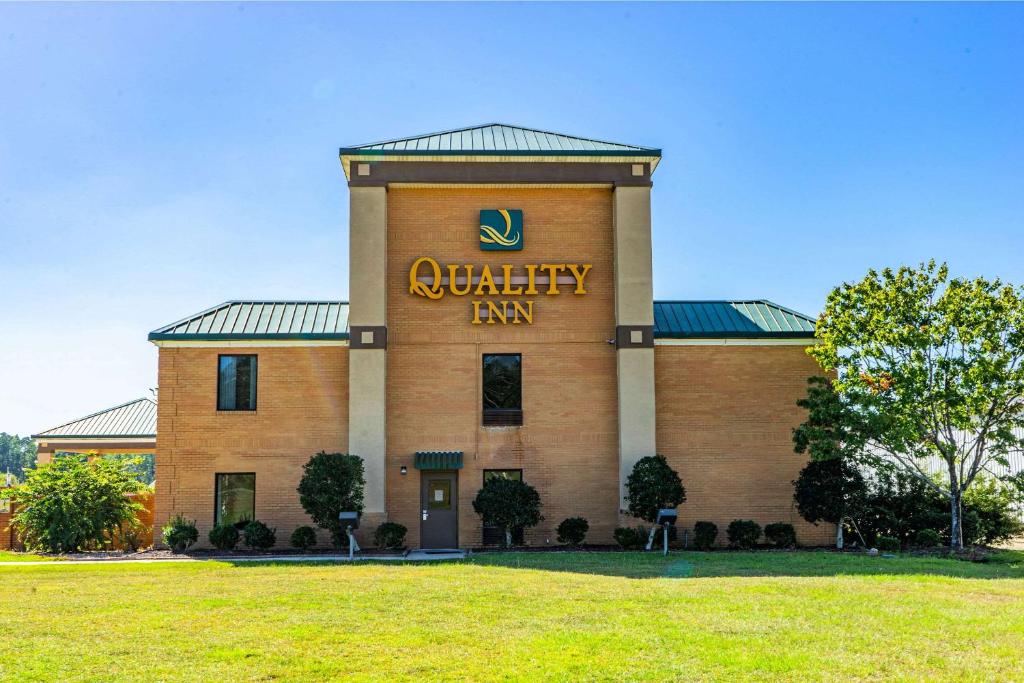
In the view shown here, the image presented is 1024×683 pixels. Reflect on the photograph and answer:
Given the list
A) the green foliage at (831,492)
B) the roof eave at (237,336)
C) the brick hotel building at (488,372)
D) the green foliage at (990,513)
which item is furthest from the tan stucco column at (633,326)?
the green foliage at (990,513)

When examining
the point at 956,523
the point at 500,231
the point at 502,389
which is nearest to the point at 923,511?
the point at 956,523

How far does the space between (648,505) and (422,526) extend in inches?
260

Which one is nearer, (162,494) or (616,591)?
(616,591)

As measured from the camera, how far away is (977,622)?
13.2 metres

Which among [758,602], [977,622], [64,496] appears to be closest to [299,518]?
[64,496]

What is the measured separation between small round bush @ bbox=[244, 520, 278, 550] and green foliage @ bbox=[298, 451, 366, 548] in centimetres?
143

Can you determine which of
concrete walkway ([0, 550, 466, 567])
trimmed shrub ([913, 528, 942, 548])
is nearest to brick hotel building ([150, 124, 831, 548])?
concrete walkway ([0, 550, 466, 567])

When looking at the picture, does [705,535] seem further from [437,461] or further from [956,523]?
[437,461]

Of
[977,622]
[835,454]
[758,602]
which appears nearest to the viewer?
[977,622]

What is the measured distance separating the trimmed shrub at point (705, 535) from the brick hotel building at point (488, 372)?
92 centimetres

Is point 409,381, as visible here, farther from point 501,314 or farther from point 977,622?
point 977,622

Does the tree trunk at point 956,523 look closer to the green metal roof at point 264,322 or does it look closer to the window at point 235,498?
the green metal roof at point 264,322

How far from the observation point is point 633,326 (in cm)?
2834

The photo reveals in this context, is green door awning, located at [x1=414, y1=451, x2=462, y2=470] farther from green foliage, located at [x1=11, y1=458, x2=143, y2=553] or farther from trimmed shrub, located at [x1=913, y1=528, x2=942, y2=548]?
trimmed shrub, located at [x1=913, y1=528, x2=942, y2=548]
